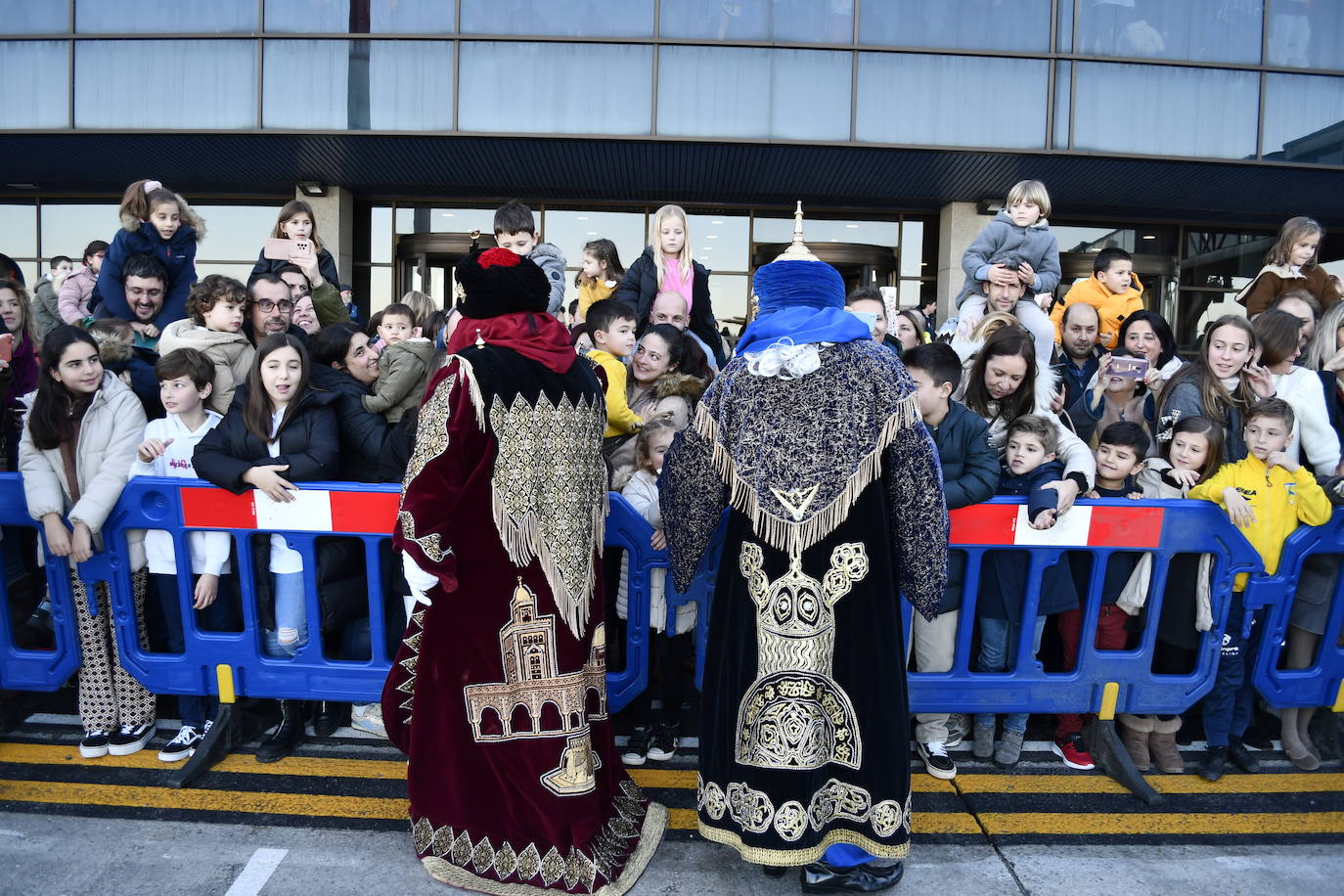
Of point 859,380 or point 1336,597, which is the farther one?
point 1336,597

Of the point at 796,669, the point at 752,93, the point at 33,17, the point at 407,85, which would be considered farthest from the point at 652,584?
the point at 33,17

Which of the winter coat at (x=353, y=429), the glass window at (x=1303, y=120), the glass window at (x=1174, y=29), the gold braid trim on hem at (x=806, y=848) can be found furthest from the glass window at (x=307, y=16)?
the glass window at (x=1303, y=120)

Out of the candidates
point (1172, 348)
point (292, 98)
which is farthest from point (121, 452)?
point (292, 98)

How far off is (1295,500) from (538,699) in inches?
125

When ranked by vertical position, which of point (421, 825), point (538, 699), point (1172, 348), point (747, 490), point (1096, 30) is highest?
point (1096, 30)

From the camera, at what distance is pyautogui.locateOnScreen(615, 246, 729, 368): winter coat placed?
18.3 feet

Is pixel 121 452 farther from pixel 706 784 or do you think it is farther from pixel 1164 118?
pixel 1164 118

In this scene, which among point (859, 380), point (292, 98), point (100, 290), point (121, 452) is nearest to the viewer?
point (859, 380)

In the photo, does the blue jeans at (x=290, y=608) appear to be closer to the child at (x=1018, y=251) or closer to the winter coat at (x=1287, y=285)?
the child at (x=1018, y=251)

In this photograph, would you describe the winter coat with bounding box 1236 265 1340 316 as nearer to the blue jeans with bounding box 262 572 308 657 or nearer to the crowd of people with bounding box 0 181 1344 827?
the crowd of people with bounding box 0 181 1344 827

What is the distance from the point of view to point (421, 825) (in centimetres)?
291

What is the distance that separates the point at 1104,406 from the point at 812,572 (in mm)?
2895

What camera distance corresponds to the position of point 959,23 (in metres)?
11.0

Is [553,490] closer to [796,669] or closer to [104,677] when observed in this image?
[796,669]
